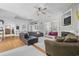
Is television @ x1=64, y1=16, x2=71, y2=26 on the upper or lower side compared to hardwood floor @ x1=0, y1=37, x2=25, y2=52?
upper

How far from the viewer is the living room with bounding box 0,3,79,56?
2.73 metres

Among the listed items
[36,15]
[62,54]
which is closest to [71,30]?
[62,54]

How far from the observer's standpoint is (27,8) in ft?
9.01

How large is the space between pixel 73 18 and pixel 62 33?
1.06 ft

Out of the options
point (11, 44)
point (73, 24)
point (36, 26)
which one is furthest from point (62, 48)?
point (11, 44)

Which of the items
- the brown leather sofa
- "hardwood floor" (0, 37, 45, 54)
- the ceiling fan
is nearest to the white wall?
the brown leather sofa

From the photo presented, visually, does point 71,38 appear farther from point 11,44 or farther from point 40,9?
point 11,44

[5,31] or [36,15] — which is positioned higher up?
[36,15]

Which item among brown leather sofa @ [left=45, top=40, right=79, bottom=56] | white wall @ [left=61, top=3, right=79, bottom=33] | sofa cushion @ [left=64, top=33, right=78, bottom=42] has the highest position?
white wall @ [left=61, top=3, right=79, bottom=33]

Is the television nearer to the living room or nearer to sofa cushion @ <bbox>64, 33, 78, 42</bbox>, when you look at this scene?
the living room

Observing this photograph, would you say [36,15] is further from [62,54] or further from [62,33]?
[62,54]

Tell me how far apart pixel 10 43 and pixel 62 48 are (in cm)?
90

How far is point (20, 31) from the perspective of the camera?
2.78m

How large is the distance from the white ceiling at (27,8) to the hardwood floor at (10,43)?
17.7 inches
